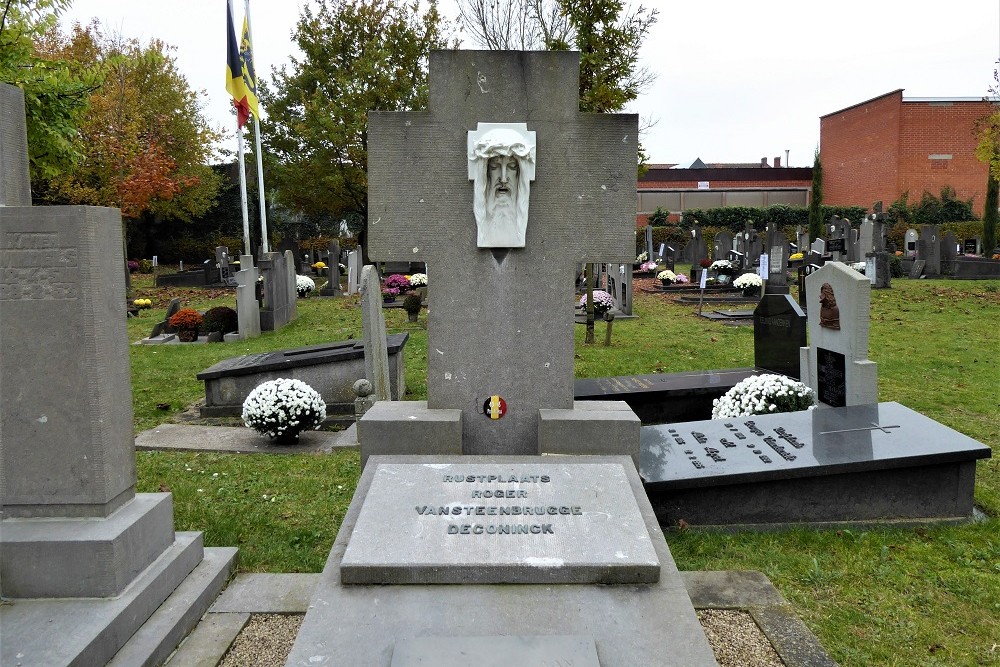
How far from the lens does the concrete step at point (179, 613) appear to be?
3377 millimetres

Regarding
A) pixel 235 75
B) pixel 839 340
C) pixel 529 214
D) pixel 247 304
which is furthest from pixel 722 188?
pixel 529 214

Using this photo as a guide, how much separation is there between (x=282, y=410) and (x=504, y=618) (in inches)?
213

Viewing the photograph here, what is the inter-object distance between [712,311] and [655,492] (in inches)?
531

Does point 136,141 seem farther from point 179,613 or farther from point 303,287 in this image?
point 179,613

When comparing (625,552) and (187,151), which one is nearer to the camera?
(625,552)

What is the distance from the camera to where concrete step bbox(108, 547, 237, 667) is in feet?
11.1

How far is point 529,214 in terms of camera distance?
4203 mm

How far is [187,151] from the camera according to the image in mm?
35469

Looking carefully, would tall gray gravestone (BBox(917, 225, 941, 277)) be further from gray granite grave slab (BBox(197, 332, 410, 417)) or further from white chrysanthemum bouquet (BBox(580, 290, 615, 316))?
gray granite grave slab (BBox(197, 332, 410, 417))

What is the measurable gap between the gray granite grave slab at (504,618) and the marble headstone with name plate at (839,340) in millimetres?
4656

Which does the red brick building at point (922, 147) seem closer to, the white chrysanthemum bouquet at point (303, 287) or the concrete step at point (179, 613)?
the white chrysanthemum bouquet at point (303, 287)

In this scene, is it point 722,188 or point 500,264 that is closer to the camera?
point 500,264

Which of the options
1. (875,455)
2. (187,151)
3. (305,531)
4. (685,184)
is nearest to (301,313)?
(305,531)

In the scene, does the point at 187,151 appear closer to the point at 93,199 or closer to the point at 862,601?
the point at 93,199
